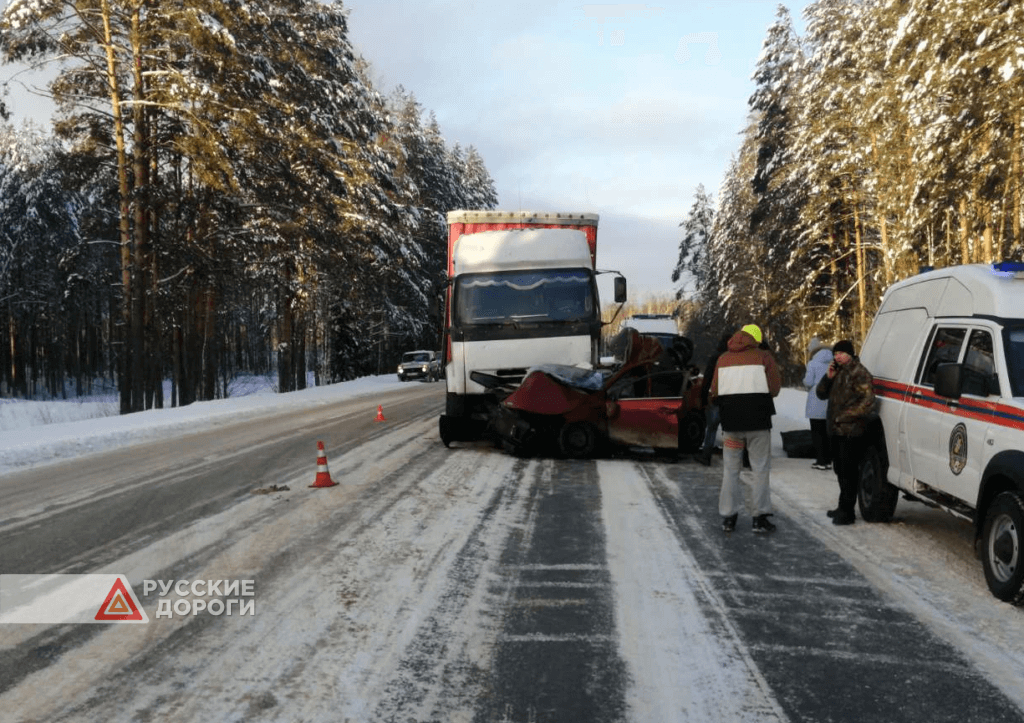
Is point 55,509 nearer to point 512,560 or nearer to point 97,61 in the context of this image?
point 512,560

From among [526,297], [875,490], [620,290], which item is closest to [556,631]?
[875,490]

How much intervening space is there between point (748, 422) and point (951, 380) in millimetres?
1770

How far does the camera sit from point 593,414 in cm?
1198

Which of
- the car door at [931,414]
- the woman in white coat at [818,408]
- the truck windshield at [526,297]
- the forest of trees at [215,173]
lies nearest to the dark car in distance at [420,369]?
the forest of trees at [215,173]

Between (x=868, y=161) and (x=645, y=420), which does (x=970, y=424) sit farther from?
(x=868, y=161)

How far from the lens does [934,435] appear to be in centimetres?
652

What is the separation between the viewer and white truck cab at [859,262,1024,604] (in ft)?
17.8

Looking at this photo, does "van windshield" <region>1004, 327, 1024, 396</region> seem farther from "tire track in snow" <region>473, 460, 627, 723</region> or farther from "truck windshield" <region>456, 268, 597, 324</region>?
"truck windshield" <region>456, 268, 597, 324</region>

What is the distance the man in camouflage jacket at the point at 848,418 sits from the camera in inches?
298

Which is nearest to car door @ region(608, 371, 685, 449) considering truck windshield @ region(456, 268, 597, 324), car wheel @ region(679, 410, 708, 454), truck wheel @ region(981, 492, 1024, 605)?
car wheel @ region(679, 410, 708, 454)

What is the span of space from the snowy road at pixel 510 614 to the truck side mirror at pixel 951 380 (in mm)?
1350

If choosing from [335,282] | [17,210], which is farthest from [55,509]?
[17,210]

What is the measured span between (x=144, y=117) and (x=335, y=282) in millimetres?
10968

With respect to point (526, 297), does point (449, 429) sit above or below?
below
